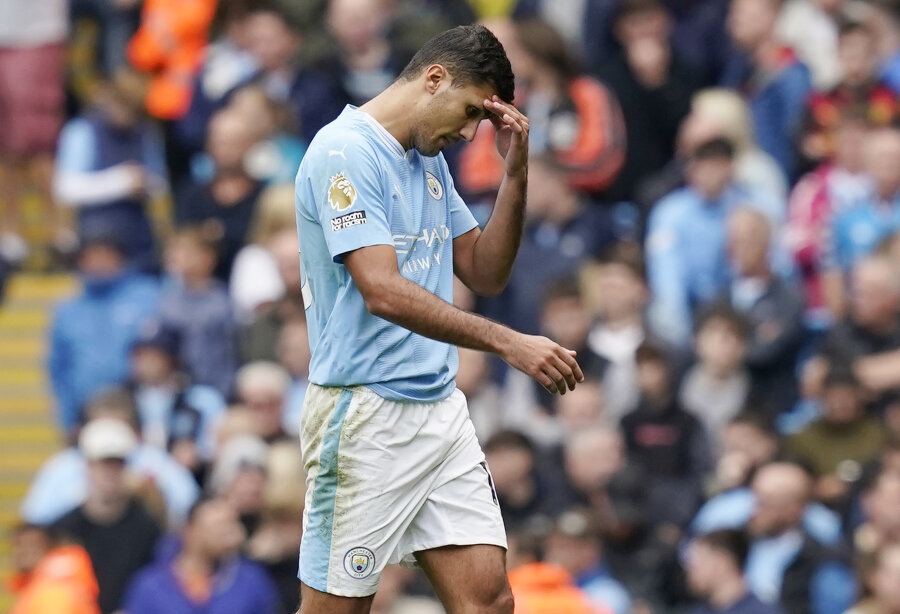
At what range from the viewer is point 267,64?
13023mm

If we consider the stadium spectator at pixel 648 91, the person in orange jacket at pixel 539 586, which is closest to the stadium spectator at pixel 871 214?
the stadium spectator at pixel 648 91

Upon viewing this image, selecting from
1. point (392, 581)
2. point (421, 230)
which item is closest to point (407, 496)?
point (421, 230)

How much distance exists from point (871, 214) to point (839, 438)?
166 centimetres

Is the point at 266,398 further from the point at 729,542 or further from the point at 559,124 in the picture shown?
the point at 729,542

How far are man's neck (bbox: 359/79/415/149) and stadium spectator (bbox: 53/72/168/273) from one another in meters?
6.78

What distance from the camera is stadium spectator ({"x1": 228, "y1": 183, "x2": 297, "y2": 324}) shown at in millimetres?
11461

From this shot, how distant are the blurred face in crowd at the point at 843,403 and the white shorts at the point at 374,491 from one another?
14.2ft

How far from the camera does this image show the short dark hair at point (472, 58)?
5.73 metres

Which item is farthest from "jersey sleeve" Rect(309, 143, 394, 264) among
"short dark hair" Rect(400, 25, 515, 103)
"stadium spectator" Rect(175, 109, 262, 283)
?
"stadium spectator" Rect(175, 109, 262, 283)

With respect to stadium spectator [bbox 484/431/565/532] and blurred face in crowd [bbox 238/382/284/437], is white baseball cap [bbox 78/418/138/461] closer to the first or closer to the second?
blurred face in crowd [bbox 238/382/284/437]

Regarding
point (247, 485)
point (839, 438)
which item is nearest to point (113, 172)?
point (247, 485)

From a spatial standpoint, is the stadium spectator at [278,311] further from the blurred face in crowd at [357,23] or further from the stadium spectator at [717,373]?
the stadium spectator at [717,373]

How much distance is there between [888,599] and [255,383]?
3.91 m

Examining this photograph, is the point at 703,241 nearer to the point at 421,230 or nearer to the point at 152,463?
the point at 152,463
